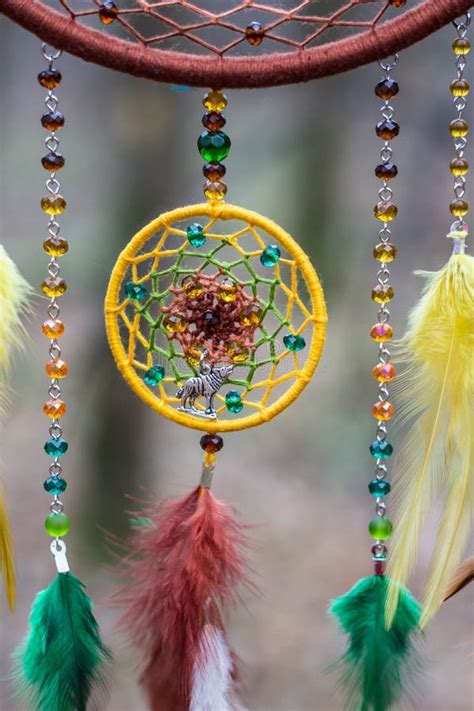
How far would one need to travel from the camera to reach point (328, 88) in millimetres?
1258

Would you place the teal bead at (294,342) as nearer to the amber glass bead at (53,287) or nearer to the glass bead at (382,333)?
the glass bead at (382,333)

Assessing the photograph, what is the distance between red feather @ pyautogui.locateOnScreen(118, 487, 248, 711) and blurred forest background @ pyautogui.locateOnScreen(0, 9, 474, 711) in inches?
13.4

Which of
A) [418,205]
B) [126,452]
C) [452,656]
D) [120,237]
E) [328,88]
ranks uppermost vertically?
[328,88]

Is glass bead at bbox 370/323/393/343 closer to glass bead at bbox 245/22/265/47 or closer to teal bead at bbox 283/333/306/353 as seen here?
teal bead at bbox 283/333/306/353

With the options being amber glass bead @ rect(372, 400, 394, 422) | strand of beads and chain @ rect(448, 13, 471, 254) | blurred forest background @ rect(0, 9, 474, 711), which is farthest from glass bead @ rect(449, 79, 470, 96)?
blurred forest background @ rect(0, 9, 474, 711)

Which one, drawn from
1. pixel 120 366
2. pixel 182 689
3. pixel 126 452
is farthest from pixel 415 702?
pixel 126 452

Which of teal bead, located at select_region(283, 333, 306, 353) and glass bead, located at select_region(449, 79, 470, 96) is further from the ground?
glass bead, located at select_region(449, 79, 470, 96)

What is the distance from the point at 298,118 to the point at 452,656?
811 millimetres

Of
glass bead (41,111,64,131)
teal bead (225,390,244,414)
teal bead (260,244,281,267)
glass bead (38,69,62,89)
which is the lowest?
teal bead (225,390,244,414)

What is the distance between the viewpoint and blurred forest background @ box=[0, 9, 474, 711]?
123 centimetres

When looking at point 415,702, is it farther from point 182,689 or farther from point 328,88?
point 328,88

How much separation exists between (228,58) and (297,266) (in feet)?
0.53

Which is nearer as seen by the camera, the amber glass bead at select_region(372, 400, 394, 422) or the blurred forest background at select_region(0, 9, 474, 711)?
the amber glass bead at select_region(372, 400, 394, 422)

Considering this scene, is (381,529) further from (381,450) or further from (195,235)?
(195,235)
